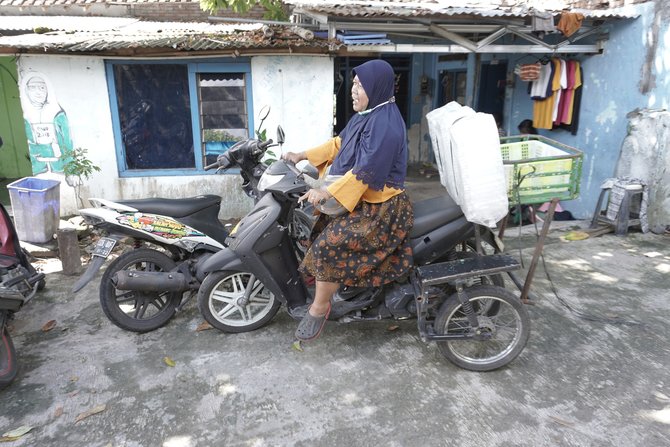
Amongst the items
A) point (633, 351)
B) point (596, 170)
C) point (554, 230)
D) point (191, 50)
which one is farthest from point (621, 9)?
point (191, 50)

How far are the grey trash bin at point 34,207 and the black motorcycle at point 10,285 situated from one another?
186cm

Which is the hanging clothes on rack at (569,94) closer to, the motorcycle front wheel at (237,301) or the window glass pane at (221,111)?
the window glass pane at (221,111)

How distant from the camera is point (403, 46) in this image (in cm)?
596

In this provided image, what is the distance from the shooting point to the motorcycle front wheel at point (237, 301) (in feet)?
→ 11.6

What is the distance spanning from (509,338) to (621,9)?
546 cm

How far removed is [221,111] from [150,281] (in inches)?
154

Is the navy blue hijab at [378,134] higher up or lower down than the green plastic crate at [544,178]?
higher up

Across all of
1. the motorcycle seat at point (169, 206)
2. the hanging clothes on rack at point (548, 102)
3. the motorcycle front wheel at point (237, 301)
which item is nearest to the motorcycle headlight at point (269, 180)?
the motorcycle front wheel at point (237, 301)

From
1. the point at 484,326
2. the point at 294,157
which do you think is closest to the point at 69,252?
the point at 294,157

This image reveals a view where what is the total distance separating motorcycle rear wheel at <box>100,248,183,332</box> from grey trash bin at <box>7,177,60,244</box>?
7.23ft

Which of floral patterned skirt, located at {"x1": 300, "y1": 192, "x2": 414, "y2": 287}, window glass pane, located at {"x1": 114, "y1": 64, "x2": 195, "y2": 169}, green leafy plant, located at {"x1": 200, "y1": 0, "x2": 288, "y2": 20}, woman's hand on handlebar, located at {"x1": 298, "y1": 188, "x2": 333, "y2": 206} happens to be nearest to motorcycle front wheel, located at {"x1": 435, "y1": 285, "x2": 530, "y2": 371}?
floral patterned skirt, located at {"x1": 300, "y1": 192, "x2": 414, "y2": 287}

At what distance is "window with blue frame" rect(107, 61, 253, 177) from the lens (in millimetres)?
6734

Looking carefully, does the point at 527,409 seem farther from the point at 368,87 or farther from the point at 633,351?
the point at 368,87

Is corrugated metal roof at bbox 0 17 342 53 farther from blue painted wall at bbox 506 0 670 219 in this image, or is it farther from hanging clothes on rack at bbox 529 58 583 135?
blue painted wall at bbox 506 0 670 219
